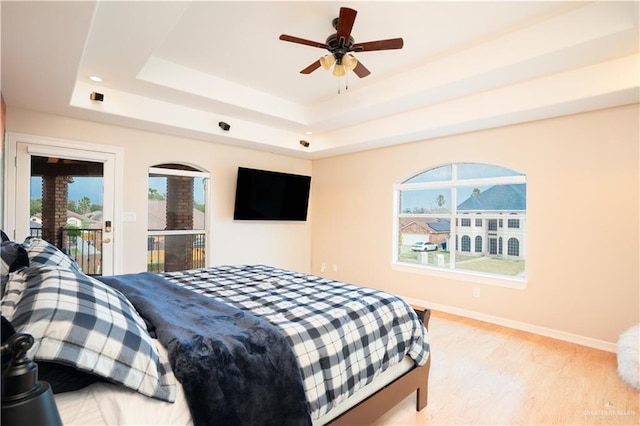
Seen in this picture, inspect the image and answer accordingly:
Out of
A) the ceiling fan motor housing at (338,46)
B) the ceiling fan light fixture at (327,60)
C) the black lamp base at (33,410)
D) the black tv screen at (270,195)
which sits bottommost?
the black lamp base at (33,410)

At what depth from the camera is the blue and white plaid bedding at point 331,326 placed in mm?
1493

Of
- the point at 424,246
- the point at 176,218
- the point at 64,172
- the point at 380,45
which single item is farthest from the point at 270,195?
the point at 380,45

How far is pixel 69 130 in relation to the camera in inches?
142

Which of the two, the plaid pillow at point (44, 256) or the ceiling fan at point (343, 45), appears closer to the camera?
the plaid pillow at point (44, 256)

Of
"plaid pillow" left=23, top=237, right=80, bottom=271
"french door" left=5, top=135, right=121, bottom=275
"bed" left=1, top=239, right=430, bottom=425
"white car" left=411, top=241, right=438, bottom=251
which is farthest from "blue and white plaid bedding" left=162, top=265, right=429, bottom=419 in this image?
"white car" left=411, top=241, right=438, bottom=251

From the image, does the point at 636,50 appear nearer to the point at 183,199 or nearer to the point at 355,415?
the point at 355,415

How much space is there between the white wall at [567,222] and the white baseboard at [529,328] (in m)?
0.02

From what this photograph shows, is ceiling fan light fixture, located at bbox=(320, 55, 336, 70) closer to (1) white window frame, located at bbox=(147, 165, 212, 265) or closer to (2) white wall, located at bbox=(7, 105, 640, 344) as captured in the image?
(2) white wall, located at bbox=(7, 105, 640, 344)

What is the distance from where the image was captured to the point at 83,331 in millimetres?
985

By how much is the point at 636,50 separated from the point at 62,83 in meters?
4.70

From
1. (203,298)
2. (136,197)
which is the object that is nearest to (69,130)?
(136,197)

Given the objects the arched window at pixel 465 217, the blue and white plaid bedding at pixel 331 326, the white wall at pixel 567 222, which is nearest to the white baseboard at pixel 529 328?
the white wall at pixel 567 222

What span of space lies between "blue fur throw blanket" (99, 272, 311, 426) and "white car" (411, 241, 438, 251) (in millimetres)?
3590

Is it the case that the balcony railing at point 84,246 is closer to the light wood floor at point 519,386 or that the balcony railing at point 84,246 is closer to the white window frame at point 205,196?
the white window frame at point 205,196
